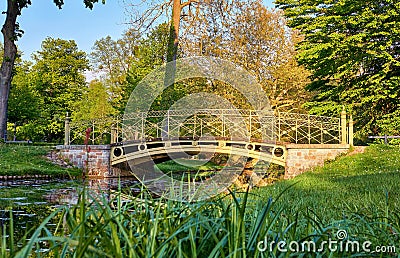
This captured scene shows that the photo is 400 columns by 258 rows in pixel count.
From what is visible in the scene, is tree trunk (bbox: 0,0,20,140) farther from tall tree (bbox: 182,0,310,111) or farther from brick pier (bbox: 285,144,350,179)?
brick pier (bbox: 285,144,350,179)

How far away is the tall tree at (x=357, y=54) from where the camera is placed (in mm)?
12805

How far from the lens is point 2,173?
11461 millimetres

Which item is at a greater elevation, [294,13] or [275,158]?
Result: [294,13]

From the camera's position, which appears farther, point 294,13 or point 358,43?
point 294,13

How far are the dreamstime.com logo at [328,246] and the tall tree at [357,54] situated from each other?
11567 millimetres

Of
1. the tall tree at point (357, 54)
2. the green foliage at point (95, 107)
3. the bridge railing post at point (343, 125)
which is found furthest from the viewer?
the green foliage at point (95, 107)

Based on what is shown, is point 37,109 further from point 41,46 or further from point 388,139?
point 388,139

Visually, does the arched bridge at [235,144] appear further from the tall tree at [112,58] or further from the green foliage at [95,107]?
the tall tree at [112,58]


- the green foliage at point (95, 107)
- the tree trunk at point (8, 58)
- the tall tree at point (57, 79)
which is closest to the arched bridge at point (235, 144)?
the tree trunk at point (8, 58)

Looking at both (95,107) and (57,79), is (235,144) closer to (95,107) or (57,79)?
(95,107)

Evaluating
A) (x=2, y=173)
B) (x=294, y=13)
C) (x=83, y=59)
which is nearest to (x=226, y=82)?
(x=294, y=13)

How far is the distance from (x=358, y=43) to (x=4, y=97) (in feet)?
35.5

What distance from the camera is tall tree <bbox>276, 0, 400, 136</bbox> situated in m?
12.8

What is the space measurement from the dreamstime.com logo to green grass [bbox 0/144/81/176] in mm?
10972
